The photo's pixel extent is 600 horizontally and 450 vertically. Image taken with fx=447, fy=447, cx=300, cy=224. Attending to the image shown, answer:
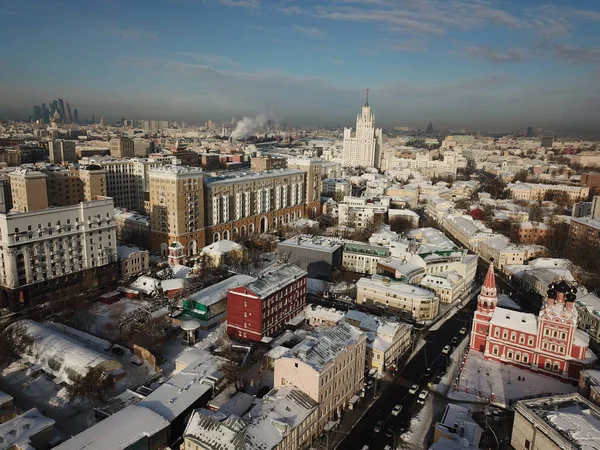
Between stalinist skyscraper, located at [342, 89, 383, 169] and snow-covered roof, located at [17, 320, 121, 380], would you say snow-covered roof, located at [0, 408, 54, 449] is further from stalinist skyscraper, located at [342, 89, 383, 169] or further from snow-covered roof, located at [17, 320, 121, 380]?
stalinist skyscraper, located at [342, 89, 383, 169]

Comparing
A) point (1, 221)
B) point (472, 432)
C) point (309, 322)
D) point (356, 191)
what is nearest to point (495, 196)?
point (356, 191)

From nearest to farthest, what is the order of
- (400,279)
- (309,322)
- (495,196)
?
(309,322) → (400,279) → (495,196)

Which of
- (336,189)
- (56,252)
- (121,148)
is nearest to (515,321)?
(56,252)

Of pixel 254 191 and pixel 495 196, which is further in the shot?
pixel 495 196

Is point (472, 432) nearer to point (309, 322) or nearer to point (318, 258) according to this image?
point (309, 322)

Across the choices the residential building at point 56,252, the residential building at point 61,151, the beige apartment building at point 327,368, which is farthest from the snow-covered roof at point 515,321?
the residential building at point 61,151

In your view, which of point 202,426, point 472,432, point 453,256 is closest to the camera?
point 202,426

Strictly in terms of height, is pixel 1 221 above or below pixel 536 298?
above
